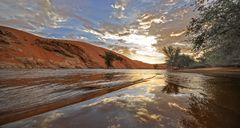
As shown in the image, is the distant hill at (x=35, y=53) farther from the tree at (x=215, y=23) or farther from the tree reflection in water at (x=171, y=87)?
the tree at (x=215, y=23)

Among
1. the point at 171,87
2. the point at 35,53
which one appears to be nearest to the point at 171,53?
the point at 35,53

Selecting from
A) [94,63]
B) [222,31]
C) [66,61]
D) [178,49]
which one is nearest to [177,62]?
[178,49]

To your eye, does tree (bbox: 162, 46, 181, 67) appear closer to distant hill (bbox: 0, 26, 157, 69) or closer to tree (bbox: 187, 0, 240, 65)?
distant hill (bbox: 0, 26, 157, 69)

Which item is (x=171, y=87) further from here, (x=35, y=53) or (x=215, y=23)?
(x=35, y=53)

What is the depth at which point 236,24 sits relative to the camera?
8.57m

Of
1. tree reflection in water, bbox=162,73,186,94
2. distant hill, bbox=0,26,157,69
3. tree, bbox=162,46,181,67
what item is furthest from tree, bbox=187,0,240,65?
tree, bbox=162,46,181,67

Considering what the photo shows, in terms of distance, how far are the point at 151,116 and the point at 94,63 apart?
84818mm

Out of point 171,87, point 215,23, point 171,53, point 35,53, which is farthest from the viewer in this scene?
point 171,53

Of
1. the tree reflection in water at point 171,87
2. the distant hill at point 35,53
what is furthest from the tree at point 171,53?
the tree reflection in water at point 171,87

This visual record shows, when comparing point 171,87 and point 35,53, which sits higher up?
point 35,53

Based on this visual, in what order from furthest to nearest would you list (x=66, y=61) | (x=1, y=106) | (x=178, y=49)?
(x=178, y=49) < (x=66, y=61) < (x=1, y=106)

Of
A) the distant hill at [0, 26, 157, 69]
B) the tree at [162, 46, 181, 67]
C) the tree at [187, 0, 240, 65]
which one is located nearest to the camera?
the tree at [187, 0, 240, 65]

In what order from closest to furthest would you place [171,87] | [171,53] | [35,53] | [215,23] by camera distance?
[215,23] → [171,87] → [35,53] → [171,53]

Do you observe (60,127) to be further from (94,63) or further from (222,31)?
(94,63)
